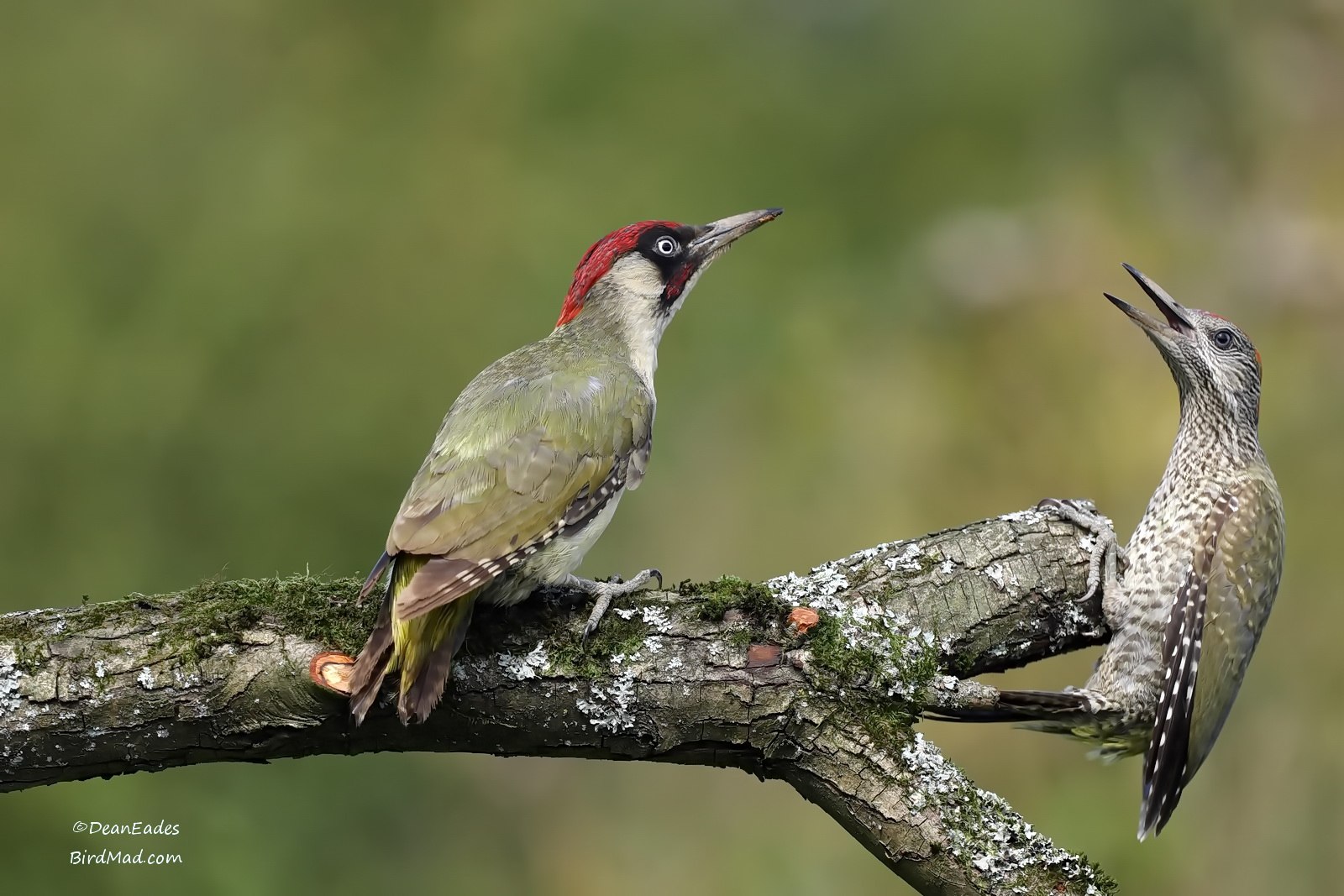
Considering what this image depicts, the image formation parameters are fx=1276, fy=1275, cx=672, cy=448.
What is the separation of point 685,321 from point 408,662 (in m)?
4.54

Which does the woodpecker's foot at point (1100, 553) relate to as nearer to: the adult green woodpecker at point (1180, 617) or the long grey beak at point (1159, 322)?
the adult green woodpecker at point (1180, 617)

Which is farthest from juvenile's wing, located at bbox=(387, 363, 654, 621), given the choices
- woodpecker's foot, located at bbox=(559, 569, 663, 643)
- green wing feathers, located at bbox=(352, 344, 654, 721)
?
woodpecker's foot, located at bbox=(559, 569, 663, 643)

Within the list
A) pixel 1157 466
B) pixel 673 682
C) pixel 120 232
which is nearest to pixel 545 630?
pixel 673 682

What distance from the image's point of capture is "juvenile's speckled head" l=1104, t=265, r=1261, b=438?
11.2 feet

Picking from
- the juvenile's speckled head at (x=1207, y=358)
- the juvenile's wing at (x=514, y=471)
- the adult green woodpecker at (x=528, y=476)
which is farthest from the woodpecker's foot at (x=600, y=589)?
the juvenile's speckled head at (x=1207, y=358)

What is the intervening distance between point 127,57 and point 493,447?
5301 mm

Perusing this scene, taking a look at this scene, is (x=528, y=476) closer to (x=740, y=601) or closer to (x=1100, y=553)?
(x=740, y=601)

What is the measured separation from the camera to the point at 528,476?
2.69 meters

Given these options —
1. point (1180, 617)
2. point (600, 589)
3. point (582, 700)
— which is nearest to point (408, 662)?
point (582, 700)

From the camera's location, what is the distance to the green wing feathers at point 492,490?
7.63ft

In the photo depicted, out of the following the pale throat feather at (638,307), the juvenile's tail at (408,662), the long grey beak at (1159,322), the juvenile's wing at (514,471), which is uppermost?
the pale throat feather at (638,307)

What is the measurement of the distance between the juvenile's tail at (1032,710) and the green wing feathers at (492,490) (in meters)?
0.89

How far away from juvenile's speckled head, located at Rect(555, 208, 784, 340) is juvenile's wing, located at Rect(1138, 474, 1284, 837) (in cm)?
145

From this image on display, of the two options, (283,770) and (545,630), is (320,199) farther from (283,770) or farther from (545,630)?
(545,630)
